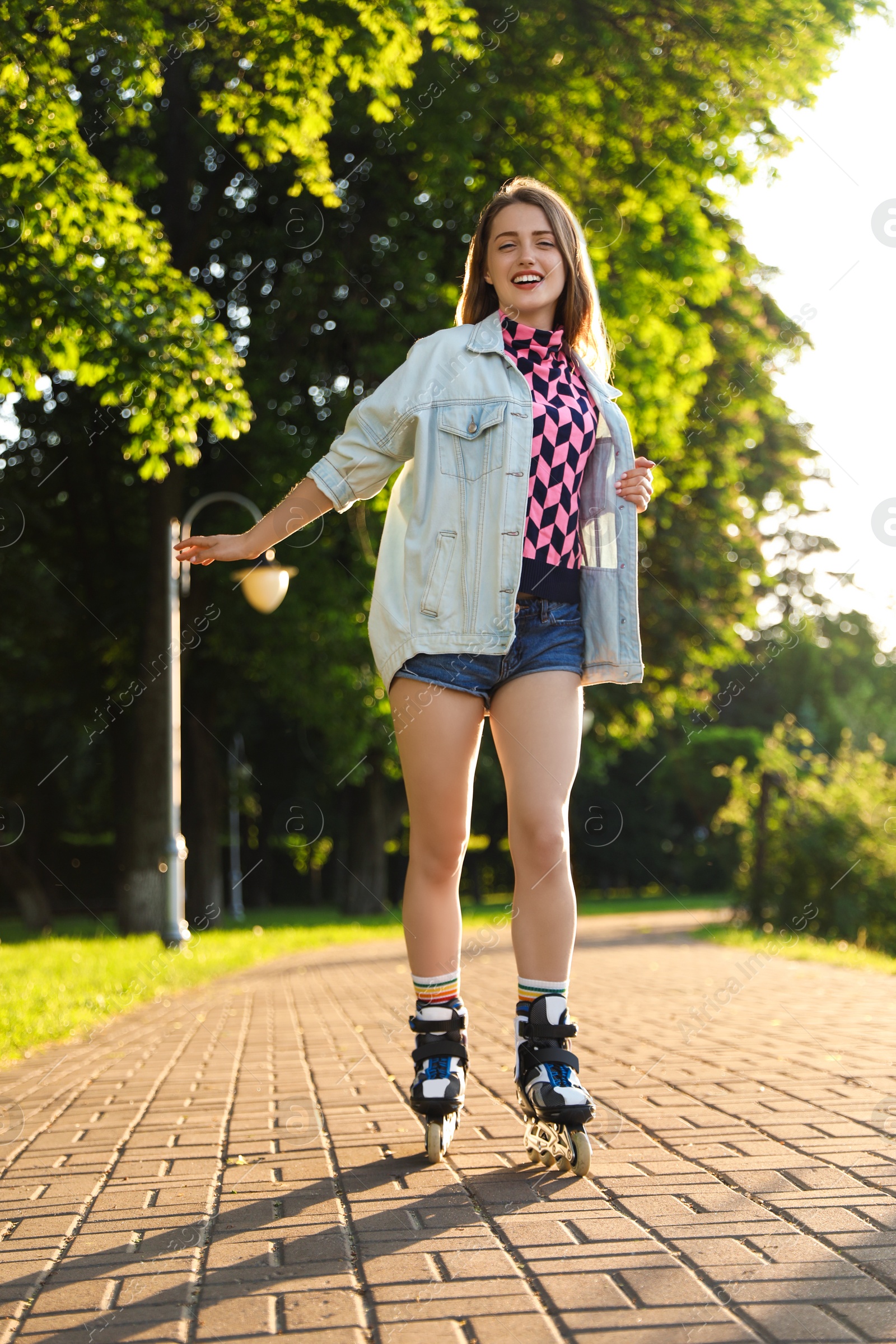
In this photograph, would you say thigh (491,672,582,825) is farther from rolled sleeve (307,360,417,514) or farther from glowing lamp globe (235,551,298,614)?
glowing lamp globe (235,551,298,614)

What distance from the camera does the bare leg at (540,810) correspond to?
2.97 m

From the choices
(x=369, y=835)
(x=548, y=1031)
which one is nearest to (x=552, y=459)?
(x=548, y=1031)

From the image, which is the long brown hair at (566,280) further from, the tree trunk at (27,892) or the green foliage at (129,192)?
the tree trunk at (27,892)

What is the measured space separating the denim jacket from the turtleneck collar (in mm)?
34

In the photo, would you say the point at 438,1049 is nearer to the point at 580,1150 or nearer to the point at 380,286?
the point at 580,1150

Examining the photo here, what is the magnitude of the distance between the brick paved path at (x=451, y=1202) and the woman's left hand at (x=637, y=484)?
5.11 feet

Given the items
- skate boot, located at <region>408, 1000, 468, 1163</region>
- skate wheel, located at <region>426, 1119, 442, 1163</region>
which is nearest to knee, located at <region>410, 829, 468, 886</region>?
skate boot, located at <region>408, 1000, 468, 1163</region>

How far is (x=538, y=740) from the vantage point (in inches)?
117

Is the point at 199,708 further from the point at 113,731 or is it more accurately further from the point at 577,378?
the point at 577,378

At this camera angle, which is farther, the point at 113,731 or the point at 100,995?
the point at 113,731

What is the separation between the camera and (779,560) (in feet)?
90.8

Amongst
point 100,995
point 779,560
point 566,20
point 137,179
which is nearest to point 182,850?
Result: point 100,995

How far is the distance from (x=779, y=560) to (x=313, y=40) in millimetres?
21473

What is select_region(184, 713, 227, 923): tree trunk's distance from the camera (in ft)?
65.9
